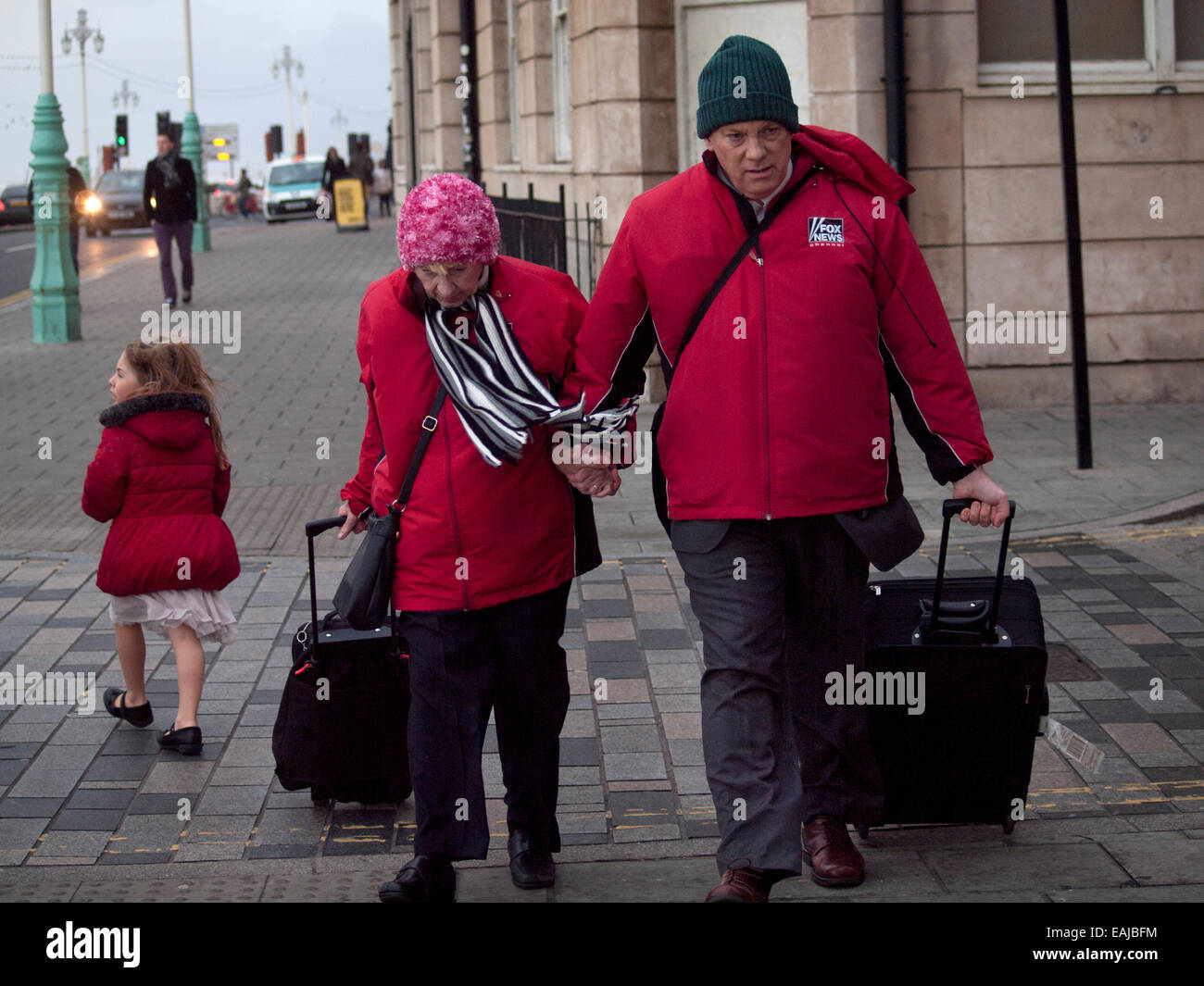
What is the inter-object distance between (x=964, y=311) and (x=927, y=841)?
7.26 m

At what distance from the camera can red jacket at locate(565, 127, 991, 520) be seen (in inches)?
149

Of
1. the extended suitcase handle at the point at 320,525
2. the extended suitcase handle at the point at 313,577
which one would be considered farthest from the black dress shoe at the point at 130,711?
the extended suitcase handle at the point at 320,525

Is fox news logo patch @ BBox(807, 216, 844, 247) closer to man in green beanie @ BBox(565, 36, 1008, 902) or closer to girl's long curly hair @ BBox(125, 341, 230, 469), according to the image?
man in green beanie @ BBox(565, 36, 1008, 902)

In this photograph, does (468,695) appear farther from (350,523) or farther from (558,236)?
(558,236)

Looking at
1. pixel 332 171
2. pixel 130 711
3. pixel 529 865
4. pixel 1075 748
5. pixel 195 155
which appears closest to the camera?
pixel 529 865

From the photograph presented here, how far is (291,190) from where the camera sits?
4531 cm

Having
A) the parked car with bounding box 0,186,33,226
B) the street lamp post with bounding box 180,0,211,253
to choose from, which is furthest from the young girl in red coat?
the parked car with bounding box 0,186,33,226

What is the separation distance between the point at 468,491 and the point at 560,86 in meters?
12.6

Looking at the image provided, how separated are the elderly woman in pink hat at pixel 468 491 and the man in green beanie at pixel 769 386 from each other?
0.15 meters

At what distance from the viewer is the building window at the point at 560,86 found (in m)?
15.5

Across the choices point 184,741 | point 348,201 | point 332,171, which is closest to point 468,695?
point 184,741

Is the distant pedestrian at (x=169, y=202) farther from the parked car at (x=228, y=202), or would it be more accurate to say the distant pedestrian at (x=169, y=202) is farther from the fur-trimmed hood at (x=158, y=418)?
the parked car at (x=228, y=202)
